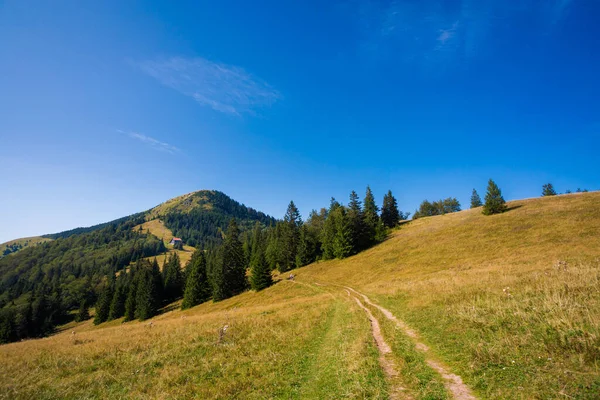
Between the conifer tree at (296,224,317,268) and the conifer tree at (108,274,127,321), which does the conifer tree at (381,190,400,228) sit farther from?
the conifer tree at (108,274,127,321)

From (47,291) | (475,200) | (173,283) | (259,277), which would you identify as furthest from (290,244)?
(47,291)

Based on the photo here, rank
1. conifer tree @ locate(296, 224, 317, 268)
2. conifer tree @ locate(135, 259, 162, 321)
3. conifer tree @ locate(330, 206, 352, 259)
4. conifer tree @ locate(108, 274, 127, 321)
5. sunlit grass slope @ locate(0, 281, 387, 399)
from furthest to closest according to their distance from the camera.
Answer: conifer tree @ locate(108, 274, 127, 321)
conifer tree @ locate(296, 224, 317, 268)
conifer tree @ locate(135, 259, 162, 321)
conifer tree @ locate(330, 206, 352, 259)
sunlit grass slope @ locate(0, 281, 387, 399)

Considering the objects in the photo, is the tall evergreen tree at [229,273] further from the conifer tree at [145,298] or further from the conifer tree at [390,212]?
the conifer tree at [390,212]

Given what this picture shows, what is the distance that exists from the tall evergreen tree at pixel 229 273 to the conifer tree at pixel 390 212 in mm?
50113

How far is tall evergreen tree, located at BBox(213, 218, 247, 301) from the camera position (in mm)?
58531

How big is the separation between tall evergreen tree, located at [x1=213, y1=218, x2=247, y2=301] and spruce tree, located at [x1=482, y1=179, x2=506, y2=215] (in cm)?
6658

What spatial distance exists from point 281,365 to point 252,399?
9.24ft

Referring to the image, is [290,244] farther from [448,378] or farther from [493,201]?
[448,378]

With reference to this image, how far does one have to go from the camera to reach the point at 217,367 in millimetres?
11516

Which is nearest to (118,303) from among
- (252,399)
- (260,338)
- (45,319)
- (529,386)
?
(45,319)

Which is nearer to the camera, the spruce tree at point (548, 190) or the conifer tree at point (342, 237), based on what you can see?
the conifer tree at point (342, 237)

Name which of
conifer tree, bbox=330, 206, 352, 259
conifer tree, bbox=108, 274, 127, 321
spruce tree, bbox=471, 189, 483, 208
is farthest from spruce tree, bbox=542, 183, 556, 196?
conifer tree, bbox=108, 274, 127, 321

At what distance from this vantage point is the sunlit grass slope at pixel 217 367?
8977mm

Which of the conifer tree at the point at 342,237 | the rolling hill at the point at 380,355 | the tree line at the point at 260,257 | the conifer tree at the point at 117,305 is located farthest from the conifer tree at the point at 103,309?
the rolling hill at the point at 380,355
